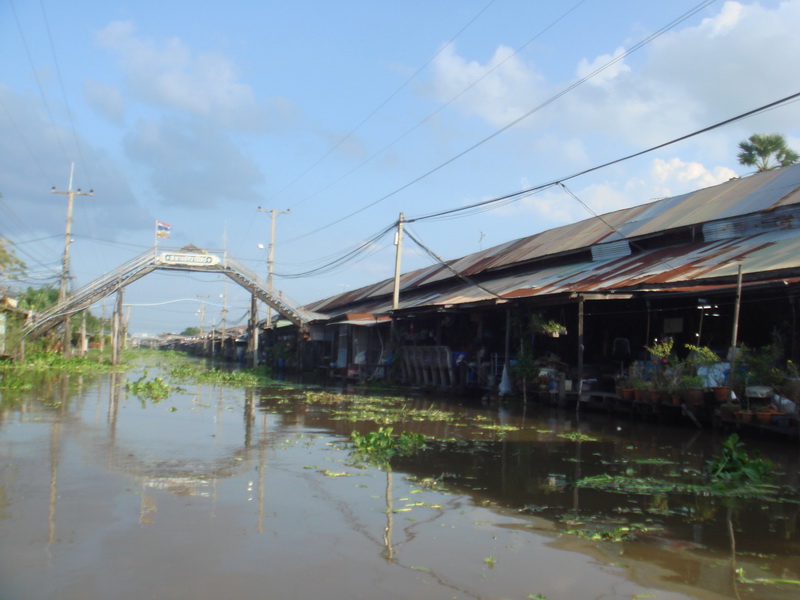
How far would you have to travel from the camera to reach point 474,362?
24.1m

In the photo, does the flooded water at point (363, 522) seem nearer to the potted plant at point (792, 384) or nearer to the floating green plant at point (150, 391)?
the potted plant at point (792, 384)

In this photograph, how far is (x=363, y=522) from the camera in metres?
6.33

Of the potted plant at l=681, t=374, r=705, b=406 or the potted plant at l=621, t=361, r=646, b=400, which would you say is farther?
the potted plant at l=621, t=361, r=646, b=400

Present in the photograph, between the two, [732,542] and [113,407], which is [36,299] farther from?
[732,542]

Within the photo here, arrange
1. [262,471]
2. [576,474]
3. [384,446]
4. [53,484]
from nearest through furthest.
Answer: [53,484] → [262,471] → [576,474] → [384,446]

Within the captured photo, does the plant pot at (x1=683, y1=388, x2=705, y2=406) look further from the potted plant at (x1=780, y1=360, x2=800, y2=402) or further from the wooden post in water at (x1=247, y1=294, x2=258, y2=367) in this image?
the wooden post in water at (x1=247, y1=294, x2=258, y2=367)

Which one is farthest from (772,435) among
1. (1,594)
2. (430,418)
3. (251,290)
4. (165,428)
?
(251,290)

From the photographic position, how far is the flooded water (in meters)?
4.79

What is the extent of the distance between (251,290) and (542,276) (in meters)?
21.3

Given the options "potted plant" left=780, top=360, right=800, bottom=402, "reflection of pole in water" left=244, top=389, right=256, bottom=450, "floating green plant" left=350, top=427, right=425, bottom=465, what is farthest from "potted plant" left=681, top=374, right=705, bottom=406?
"reflection of pole in water" left=244, top=389, right=256, bottom=450

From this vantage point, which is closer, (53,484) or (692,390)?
(53,484)

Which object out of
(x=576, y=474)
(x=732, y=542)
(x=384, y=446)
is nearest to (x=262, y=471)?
(x=384, y=446)

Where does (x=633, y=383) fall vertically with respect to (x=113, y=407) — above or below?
above

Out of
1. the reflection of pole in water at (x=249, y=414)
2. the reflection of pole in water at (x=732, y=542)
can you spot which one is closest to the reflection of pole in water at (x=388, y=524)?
the reflection of pole in water at (x=732, y=542)
